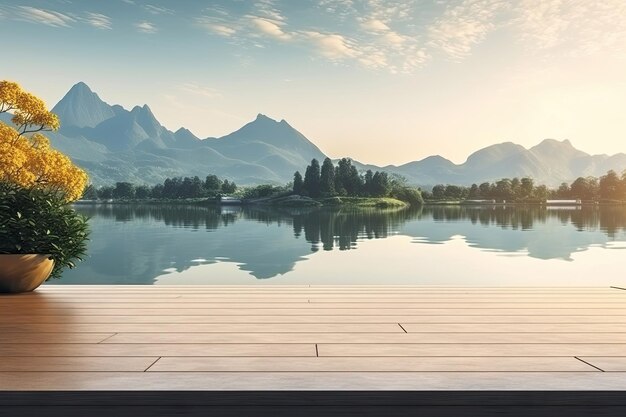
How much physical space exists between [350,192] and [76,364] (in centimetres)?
7430

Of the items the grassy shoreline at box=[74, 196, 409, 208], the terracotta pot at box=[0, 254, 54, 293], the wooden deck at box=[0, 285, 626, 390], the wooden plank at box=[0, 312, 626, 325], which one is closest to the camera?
the wooden deck at box=[0, 285, 626, 390]

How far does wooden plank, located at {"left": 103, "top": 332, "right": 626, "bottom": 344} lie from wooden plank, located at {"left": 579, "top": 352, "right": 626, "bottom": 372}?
1.02ft

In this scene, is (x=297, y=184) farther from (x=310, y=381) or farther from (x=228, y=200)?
(x=310, y=381)

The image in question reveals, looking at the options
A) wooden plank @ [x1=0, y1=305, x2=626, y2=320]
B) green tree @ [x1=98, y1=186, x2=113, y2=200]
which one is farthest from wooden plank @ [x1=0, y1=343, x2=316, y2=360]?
green tree @ [x1=98, y1=186, x2=113, y2=200]

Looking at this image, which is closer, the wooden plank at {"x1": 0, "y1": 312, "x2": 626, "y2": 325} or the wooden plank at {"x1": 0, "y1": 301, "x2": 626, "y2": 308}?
the wooden plank at {"x1": 0, "y1": 312, "x2": 626, "y2": 325}

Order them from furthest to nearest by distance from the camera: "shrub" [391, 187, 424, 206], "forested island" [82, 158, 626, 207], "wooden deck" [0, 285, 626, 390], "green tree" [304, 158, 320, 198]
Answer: "shrub" [391, 187, 424, 206] → "forested island" [82, 158, 626, 207] → "green tree" [304, 158, 320, 198] → "wooden deck" [0, 285, 626, 390]

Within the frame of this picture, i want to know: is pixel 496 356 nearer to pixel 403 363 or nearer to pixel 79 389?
pixel 403 363

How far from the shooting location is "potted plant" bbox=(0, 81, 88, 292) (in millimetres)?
4773

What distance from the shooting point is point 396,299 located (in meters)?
4.36

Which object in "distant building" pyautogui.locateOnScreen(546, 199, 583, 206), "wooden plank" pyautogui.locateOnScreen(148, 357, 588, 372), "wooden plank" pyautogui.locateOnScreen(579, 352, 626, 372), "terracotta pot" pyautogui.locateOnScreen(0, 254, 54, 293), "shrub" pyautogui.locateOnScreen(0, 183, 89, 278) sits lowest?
"distant building" pyautogui.locateOnScreen(546, 199, 583, 206)

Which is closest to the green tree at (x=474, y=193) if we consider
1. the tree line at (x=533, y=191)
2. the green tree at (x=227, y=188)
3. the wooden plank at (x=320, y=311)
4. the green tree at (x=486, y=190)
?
the tree line at (x=533, y=191)

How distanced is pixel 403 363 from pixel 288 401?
0.60m

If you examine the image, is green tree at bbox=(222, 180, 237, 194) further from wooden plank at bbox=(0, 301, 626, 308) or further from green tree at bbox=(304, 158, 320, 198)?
wooden plank at bbox=(0, 301, 626, 308)

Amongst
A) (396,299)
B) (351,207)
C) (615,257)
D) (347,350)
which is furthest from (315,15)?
(351,207)
